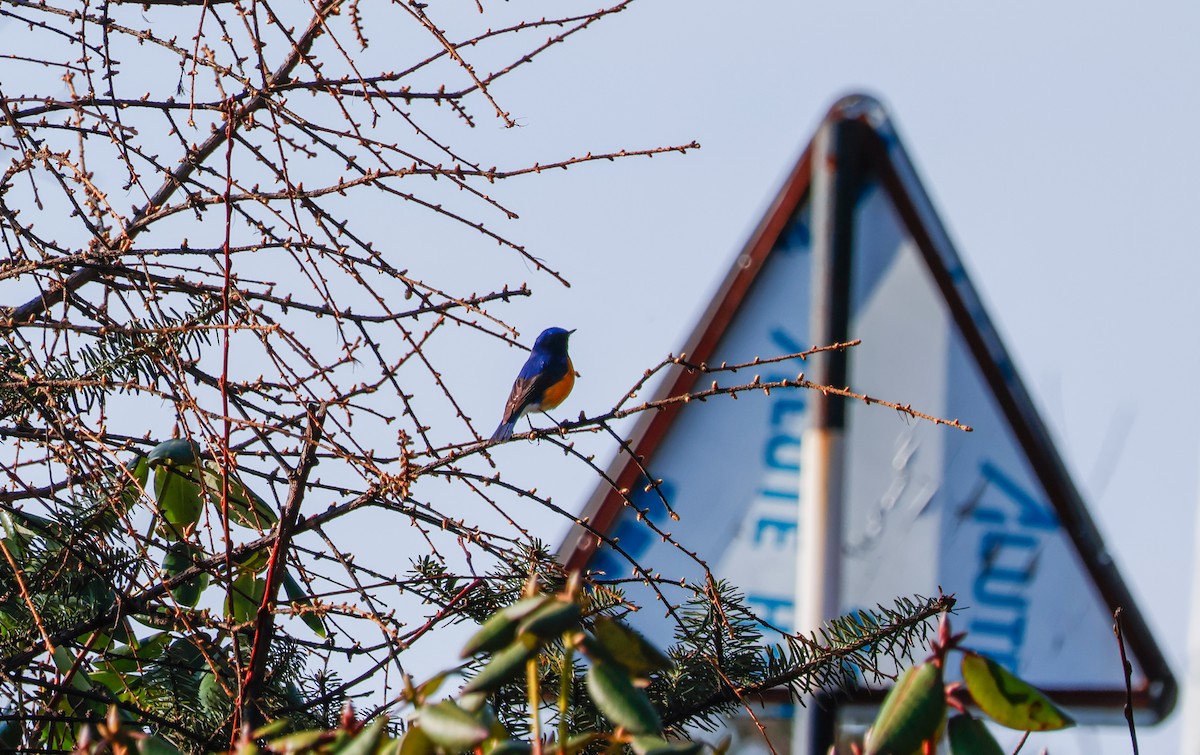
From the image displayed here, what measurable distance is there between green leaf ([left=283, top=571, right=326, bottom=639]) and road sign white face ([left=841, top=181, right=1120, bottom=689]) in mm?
1816

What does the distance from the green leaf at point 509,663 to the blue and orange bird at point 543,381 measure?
300 centimetres

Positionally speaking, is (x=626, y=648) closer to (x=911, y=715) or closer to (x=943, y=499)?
(x=911, y=715)

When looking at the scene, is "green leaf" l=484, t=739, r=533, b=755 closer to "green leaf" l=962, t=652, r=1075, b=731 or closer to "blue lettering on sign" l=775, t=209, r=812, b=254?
"green leaf" l=962, t=652, r=1075, b=731

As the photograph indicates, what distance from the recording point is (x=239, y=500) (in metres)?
2.47

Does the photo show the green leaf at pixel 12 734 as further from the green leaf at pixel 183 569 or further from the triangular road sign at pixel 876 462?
the triangular road sign at pixel 876 462

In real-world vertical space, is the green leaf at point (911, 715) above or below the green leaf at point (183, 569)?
below

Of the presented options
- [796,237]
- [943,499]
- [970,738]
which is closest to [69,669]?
[970,738]

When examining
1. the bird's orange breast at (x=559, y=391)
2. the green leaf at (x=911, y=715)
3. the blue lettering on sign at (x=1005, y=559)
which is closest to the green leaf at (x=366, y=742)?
the green leaf at (x=911, y=715)

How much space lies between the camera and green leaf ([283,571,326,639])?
2281mm

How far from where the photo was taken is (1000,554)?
451 centimetres

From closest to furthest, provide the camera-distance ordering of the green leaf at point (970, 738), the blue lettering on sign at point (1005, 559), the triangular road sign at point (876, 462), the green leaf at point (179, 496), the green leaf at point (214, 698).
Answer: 1. the green leaf at point (970, 738)
2. the green leaf at point (214, 698)
3. the green leaf at point (179, 496)
4. the triangular road sign at point (876, 462)
5. the blue lettering on sign at point (1005, 559)

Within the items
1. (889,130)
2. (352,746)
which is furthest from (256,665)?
(889,130)

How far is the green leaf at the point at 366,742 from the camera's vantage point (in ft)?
4.04

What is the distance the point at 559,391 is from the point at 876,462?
0.98 metres
